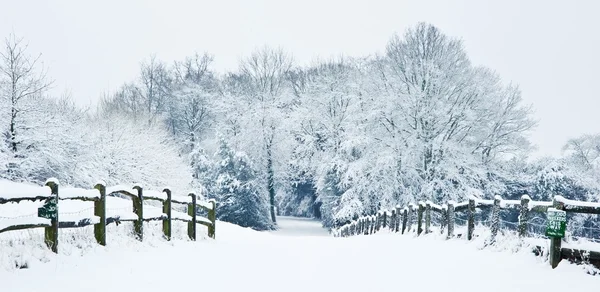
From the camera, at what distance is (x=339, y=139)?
36.8 meters

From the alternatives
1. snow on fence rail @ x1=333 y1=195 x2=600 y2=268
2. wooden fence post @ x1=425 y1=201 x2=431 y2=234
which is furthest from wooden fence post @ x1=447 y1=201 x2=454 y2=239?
wooden fence post @ x1=425 y1=201 x2=431 y2=234

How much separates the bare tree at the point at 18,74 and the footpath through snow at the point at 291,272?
51.0 feet

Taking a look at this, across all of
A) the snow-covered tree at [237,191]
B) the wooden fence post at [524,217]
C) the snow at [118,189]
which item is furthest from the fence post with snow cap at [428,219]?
the snow-covered tree at [237,191]

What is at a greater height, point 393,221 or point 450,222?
point 450,222

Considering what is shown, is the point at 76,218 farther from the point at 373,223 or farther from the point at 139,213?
the point at 373,223

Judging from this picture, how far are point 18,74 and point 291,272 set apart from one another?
20.0 m

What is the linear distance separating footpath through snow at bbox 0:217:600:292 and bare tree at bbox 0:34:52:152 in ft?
51.0

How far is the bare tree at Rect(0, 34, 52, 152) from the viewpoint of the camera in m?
22.0

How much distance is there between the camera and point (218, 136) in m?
40.2

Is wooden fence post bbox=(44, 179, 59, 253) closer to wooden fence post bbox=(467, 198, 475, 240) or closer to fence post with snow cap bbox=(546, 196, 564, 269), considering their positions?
fence post with snow cap bbox=(546, 196, 564, 269)

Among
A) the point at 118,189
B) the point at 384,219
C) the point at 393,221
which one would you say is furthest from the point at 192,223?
the point at 384,219

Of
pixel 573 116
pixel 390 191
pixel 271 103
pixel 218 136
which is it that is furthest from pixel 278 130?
pixel 573 116

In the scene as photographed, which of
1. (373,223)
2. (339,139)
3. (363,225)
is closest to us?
(373,223)

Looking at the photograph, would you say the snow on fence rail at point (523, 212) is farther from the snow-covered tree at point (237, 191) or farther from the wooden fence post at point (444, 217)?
the snow-covered tree at point (237, 191)
